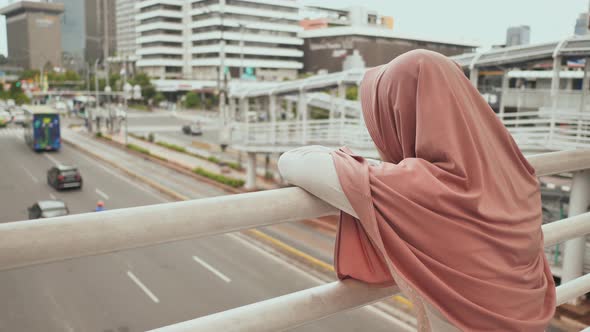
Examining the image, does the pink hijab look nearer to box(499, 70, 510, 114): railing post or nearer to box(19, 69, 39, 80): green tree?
box(19, 69, 39, 80): green tree

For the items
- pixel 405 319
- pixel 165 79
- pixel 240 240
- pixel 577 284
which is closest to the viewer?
pixel 577 284

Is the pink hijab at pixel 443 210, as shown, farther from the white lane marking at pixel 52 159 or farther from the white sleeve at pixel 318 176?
the white lane marking at pixel 52 159

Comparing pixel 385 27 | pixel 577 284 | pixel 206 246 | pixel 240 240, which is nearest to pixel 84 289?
pixel 206 246

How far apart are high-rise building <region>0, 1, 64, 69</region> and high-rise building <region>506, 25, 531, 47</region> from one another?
283 inches

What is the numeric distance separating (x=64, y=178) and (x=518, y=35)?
35.0 ft

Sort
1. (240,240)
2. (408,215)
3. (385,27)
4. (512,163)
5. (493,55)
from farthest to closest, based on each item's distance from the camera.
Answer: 1. (385,27)
2. (240,240)
3. (493,55)
4. (512,163)
5. (408,215)

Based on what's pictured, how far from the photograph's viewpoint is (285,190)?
A: 0.79m

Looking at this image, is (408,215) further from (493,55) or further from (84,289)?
(493,55)

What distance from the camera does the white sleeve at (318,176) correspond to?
785mm

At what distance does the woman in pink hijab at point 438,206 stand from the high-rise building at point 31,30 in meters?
5.62

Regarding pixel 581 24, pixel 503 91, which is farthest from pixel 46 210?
pixel 581 24

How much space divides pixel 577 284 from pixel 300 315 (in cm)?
80

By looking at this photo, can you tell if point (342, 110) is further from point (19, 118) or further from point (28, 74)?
point (19, 118)

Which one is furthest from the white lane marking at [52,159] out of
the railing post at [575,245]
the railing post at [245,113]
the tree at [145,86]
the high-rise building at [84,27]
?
the tree at [145,86]
